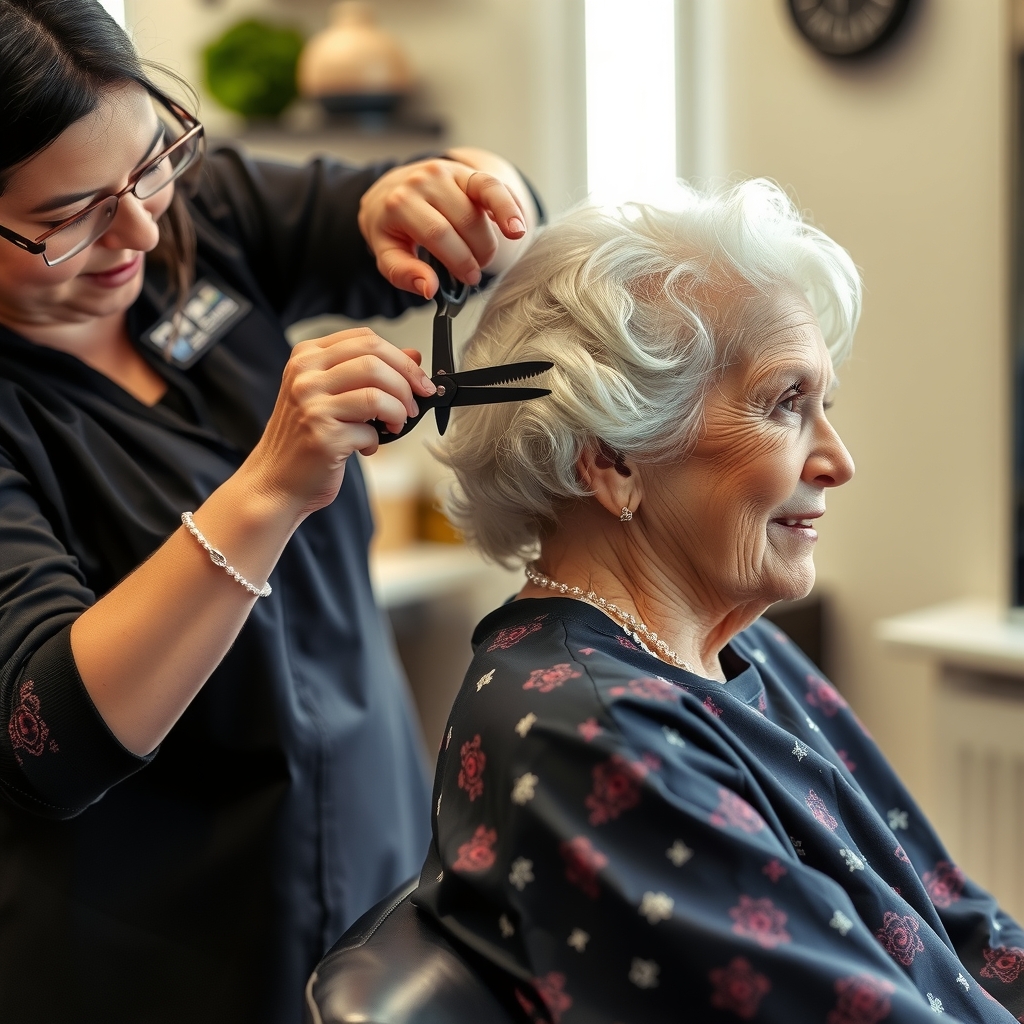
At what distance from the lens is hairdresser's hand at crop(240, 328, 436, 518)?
3.19 feet

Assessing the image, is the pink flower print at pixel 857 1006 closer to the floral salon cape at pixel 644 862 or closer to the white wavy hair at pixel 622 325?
the floral salon cape at pixel 644 862

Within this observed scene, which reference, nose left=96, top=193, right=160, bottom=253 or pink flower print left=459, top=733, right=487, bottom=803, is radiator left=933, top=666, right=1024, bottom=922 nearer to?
pink flower print left=459, top=733, right=487, bottom=803

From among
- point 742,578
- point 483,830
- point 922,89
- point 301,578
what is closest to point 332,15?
point 922,89

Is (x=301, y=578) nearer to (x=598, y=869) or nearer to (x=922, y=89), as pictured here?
(x=598, y=869)

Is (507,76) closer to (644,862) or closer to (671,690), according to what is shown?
(671,690)

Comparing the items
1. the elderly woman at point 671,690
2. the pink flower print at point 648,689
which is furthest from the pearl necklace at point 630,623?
the pink flower print at point 648,689

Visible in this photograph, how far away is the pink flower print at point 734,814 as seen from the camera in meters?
0.96

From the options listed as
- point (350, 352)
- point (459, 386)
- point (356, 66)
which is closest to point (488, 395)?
point (459, 386)

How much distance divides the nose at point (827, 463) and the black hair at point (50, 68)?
752 millimetres

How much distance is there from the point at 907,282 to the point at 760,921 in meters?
1.68

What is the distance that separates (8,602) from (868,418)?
1827mm

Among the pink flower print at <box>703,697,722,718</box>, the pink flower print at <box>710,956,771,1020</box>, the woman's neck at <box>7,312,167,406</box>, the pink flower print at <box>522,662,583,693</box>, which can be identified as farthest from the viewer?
the woman's neck at <box>7,312,167,406</box>

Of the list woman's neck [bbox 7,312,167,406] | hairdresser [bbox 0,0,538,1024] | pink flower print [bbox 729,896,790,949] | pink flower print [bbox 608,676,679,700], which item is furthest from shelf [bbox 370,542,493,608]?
pink flower print [bbox 729,896,790,949]

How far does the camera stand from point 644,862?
0.94 m
